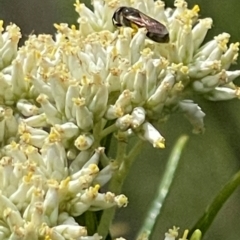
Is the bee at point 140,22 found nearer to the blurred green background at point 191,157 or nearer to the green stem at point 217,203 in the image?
the green stem at point 217,203

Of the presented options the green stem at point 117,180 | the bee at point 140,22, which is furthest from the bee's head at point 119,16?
the green stem at point 117,180

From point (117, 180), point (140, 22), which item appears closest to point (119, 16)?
point (140, 22)

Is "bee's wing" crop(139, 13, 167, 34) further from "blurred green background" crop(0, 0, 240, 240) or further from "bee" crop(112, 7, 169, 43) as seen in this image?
"blurred green background" crop(0, 0, 240, 240)

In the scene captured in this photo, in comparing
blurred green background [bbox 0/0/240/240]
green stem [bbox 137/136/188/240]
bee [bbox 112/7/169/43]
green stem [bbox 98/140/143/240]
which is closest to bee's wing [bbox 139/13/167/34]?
bee [bbox 112/7/169/43]

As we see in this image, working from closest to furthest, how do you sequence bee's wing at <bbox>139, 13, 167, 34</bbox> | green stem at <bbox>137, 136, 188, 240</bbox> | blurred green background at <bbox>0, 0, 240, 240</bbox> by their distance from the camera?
bee's wing at <bbox>139, 13, 167, 34</bbox> → green stem at <bbox>137, 136, 188, 240</bbox> → blurred green background at <bbox>0, 0, 240, 240</bbox>

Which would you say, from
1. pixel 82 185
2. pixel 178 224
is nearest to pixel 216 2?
pixel 178 224

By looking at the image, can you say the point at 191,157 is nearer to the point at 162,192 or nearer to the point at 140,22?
the point at 162,192
